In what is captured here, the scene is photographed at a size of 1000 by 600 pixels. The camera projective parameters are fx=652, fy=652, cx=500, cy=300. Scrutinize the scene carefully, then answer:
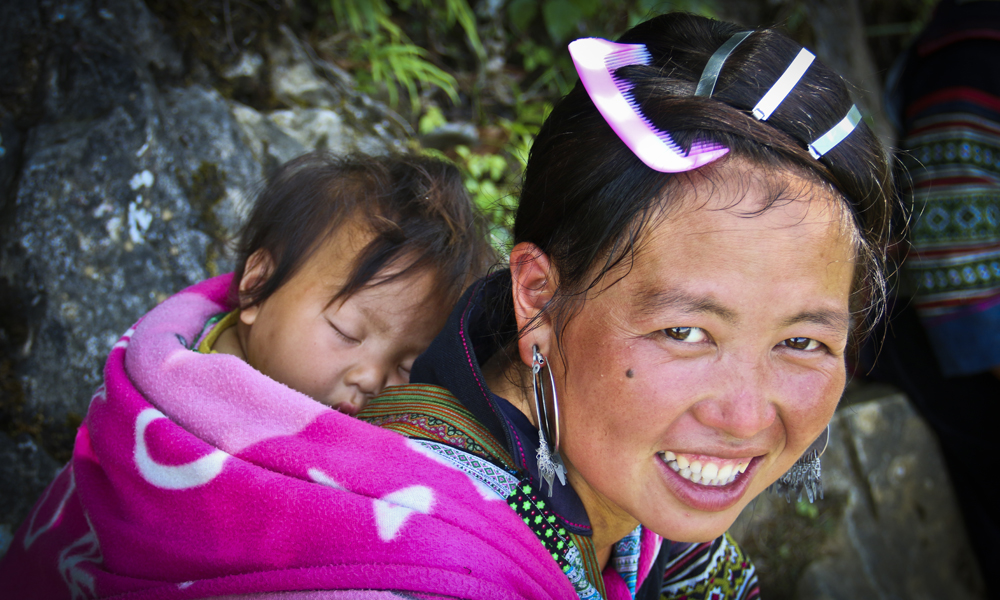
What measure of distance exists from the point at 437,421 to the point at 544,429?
23 cm

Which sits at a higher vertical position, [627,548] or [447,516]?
[447,516]

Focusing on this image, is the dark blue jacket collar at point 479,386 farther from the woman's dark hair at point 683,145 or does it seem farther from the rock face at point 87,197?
the rock face at point 87,197

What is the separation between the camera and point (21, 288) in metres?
2.46

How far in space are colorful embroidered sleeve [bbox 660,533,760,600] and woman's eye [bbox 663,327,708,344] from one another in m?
0.96

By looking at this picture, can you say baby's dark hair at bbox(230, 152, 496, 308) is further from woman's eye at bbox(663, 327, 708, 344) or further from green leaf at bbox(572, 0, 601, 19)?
green leaf at bbox(572, 0, 601, 19)

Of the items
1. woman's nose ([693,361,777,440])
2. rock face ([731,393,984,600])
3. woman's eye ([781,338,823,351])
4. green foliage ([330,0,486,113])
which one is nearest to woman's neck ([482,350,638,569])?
woman's nose ([693,361,777,440])

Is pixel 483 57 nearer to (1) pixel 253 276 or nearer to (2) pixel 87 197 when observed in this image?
(2) pixel 87 197

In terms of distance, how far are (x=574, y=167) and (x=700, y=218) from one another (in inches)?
11.3

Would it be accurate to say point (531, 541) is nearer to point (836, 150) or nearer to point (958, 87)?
point (836, 150)

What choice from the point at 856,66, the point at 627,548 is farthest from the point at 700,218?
the point at 856,66

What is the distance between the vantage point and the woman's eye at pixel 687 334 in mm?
1224

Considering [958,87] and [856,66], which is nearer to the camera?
[958,87]

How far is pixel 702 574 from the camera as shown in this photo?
193 centimetres

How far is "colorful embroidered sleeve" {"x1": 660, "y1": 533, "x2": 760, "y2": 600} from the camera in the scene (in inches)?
75.9
